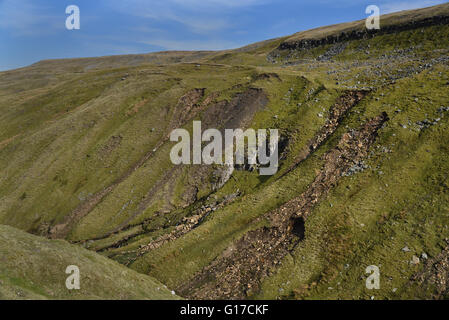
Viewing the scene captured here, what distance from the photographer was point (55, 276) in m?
24.6

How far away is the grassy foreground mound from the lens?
2238 centimetres

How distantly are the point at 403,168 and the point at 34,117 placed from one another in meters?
108

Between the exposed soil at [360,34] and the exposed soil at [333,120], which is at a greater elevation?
the exposed soil at [360,34]

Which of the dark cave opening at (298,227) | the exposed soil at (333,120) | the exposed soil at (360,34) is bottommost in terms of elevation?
the dark cave opening at (298,227)

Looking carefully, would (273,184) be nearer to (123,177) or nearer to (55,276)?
(55,276)

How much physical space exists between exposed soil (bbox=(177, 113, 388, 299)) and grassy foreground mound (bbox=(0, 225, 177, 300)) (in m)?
4.75

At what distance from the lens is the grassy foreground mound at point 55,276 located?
22.4 m

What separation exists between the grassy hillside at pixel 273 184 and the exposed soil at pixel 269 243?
0.51 ft

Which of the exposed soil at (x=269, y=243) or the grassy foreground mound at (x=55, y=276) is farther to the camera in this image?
the exposed soil at (x=269, y=243)

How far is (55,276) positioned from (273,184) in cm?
2683

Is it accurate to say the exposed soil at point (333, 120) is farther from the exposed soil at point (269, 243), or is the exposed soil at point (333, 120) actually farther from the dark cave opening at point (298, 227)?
the dark cave opening at point (298, 227)

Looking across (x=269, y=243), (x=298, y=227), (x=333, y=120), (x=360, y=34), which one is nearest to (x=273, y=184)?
(x=298, y=227)

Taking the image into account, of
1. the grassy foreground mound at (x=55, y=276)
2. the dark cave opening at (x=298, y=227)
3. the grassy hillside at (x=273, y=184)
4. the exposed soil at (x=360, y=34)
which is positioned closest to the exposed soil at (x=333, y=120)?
the grassy hillside at (x=273, y=184)

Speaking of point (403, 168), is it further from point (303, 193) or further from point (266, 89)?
point (266, 89)
